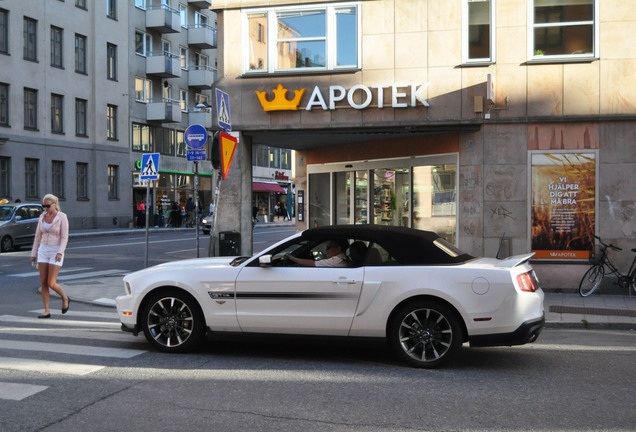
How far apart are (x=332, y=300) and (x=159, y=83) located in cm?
4344

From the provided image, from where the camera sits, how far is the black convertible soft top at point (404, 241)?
7.17m

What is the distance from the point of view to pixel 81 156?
133ft

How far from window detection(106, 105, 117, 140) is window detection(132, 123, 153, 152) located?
2.23 meters

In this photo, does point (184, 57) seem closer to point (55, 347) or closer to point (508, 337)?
point (55, 347)

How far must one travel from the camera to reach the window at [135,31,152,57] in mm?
46000

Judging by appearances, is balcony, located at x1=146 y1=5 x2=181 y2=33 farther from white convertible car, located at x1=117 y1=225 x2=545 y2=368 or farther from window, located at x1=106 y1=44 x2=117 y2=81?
white convertible car, located at x1=117 y1=225 x2=545 y2=368

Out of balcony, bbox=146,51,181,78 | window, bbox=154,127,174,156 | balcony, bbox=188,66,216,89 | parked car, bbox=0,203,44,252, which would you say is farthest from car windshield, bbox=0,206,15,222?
balcony, bbox=188,66,216,89

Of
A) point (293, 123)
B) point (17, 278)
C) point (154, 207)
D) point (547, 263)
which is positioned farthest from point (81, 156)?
point (547, 263)

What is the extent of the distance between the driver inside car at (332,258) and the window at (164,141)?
139 ft

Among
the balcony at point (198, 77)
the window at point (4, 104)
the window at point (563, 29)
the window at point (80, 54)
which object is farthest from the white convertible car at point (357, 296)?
the balcony at point (198, 77)

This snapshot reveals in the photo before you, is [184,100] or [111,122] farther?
[184,100]

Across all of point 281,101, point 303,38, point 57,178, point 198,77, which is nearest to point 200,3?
point 198,77

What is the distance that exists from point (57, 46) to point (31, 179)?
297 inches

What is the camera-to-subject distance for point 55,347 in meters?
7.92
